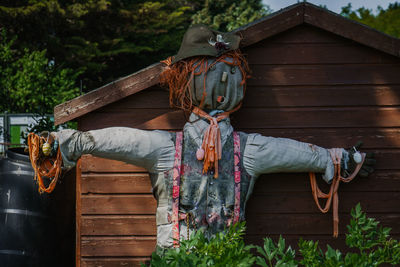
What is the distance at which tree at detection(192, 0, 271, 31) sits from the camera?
1736 cm

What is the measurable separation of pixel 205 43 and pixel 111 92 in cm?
69

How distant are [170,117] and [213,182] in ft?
2.05

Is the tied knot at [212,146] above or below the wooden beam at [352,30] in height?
below

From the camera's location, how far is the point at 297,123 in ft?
11.0

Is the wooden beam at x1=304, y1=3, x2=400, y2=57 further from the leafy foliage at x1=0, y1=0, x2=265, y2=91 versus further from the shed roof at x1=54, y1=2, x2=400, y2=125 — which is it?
the leafy foliage at x1=0, y1=0, x2=265, y2=91

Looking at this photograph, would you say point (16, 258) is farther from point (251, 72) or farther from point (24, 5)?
point (24, 5)

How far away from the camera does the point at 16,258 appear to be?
3602mm

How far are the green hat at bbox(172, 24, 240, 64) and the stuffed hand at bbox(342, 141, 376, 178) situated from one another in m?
1.00

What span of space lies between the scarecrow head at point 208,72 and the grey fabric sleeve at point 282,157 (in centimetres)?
28

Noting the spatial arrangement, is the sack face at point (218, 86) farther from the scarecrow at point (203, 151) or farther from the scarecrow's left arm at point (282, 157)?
the scarecrow's left arm at point (282, 157)

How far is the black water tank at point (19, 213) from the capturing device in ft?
11.7

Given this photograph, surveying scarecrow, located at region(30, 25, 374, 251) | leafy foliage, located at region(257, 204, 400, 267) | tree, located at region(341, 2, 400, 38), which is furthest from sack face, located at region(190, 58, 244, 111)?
tree, located at region(341, 2, 400, 38)

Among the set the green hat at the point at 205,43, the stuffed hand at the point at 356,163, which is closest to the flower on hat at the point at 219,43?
the green hat at the point at 205,43

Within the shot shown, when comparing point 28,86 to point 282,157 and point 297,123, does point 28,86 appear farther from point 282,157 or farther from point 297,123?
point 282,157
